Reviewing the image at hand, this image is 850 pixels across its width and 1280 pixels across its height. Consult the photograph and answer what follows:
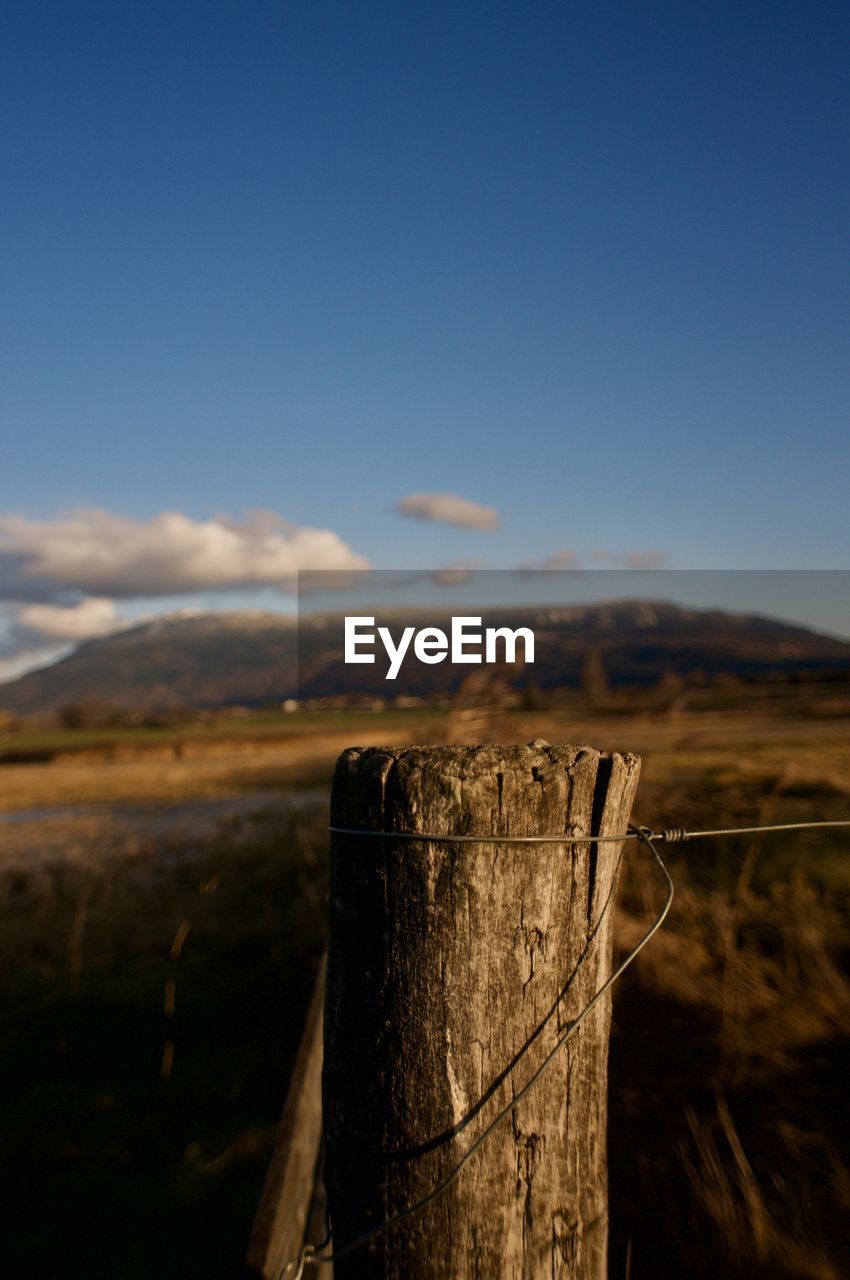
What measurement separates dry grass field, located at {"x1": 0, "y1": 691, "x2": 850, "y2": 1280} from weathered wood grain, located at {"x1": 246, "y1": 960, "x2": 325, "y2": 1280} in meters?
0.72

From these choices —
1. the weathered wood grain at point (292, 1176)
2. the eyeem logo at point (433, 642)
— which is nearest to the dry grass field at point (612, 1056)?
the eyeem logo at point (433, 642)

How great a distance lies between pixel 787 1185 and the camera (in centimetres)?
285

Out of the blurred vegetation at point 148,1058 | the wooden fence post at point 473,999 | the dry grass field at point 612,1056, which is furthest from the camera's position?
the blurred vegetation at point 148,1058

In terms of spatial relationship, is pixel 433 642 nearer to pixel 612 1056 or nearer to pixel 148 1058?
pixel 612 1056

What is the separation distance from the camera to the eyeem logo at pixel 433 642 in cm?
398

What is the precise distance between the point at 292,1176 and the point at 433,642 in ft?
9.53

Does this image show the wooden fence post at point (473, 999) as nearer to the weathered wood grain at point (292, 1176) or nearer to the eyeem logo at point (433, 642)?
the weathered wood grain at point (292, 1176)

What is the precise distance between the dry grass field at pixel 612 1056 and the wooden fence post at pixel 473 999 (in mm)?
1362

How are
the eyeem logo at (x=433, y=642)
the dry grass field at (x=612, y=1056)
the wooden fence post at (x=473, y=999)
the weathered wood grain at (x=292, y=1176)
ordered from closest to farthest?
the wooden fence post at (x=473, y=999)
the weathered wood grain at (x=292, y=1176)
the dry grass field at (x=612, y=1056)
the eyeem logo at (x=433, y=642)

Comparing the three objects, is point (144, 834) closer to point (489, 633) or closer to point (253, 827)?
→ point (253, 827)

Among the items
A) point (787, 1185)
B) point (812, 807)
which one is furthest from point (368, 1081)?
point (812, 807)

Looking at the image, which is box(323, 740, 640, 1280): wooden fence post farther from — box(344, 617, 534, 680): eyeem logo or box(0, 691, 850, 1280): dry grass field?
box(344, 617, 534, 680): eyeem logo

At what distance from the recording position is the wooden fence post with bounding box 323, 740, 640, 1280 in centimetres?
135

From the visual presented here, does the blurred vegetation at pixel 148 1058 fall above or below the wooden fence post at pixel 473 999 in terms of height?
below
